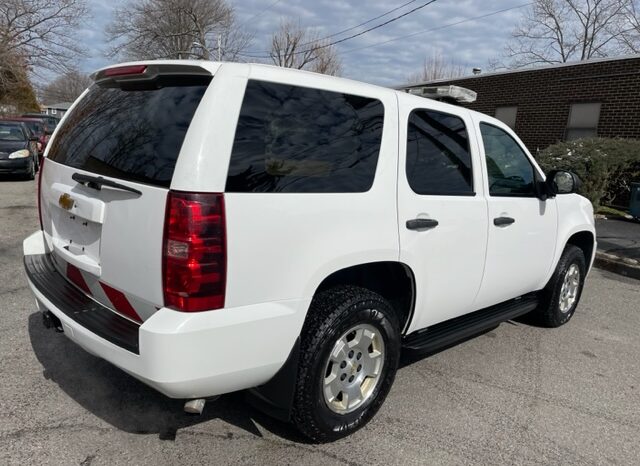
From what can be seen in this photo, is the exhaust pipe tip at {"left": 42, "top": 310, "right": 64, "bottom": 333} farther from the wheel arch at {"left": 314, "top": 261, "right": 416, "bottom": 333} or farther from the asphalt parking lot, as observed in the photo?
the wheel arch at {"left": 314, "top": 261, "right": 416, "bottom": 333}

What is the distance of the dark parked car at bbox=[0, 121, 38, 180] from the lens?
12859 millimetres

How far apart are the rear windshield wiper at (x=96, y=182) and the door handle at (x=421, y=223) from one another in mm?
1487

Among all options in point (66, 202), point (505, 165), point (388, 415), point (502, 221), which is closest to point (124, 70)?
point (66, 202)

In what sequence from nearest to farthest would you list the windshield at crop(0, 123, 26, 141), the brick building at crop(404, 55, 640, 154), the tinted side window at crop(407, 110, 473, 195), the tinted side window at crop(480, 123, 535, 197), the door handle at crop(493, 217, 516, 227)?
1. the tinted side window at crop(407, 110, 473, 195)
2. the door handle at crop(493, 217, 516, 227)
3. the tinted side window at crop(480, 123, 535, 197)
4. the brick building at crop(404, 55, 640, 154)
5. the windshield at crop(0, 123, 26, 141)

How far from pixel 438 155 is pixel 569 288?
2.51m

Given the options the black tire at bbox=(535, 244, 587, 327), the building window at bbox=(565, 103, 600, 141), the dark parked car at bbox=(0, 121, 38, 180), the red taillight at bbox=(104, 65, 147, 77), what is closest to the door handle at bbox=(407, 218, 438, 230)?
the red taillight at bbox=(104, 65, 147, 77)

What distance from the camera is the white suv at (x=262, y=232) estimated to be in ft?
7.13

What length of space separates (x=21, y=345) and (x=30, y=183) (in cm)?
1135

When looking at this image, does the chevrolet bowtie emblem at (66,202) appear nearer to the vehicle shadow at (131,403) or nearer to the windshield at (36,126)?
the vehicle shadow at (131,403)

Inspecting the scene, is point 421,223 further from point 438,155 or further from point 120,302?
point 120,302

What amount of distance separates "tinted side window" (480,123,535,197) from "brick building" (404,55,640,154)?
9.33 m

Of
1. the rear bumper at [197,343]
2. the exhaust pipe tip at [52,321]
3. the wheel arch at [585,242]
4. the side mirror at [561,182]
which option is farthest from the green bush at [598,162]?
the exhaust pipe tip at [52,321]

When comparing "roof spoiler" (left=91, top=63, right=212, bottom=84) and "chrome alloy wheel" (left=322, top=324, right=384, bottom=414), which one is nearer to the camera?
"roof spoiler" (left=91, top=63, right=212, bottom=84)

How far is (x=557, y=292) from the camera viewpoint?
462 cm
